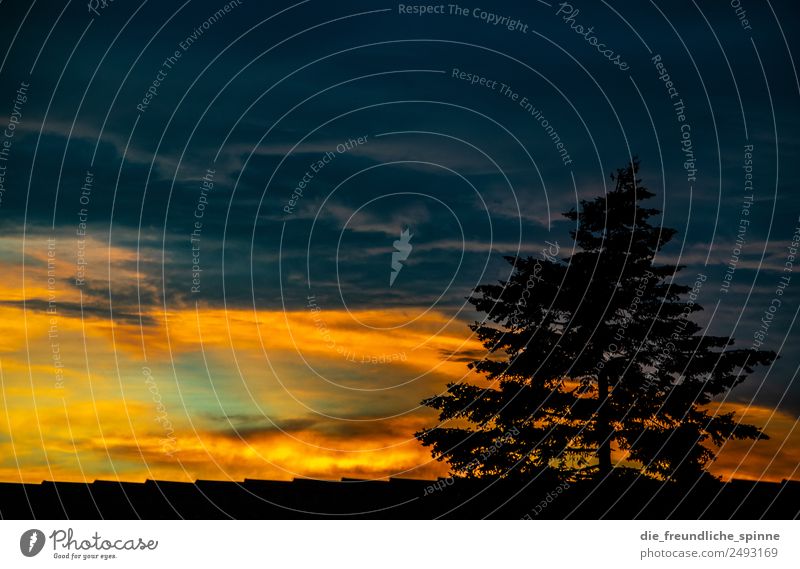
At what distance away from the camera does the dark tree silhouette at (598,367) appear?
35688 millimetres

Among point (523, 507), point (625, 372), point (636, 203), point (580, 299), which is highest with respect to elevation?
point (636, 203)

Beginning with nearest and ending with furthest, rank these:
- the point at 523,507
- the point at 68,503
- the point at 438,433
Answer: the point at 68,503 → the point at 523,507 → the point at 438,433

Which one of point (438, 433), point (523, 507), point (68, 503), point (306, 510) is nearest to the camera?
point (68, 503)

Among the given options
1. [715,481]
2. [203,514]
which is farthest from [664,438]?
[203,514]

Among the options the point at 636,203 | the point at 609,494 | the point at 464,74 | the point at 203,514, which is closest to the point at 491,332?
the point at 636,203

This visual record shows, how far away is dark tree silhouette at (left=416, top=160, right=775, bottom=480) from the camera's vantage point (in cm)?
3569

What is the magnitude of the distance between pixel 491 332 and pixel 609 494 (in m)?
9.43

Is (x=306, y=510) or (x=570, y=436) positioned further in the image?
(x=570, y=436)

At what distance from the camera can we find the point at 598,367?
118 ft

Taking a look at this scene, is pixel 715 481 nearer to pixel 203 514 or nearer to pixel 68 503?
pixel 203 514

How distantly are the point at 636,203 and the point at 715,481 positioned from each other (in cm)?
1016

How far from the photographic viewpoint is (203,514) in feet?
78.0

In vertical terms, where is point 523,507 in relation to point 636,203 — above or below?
below

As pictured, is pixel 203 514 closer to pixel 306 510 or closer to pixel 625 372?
pixel 306 510
